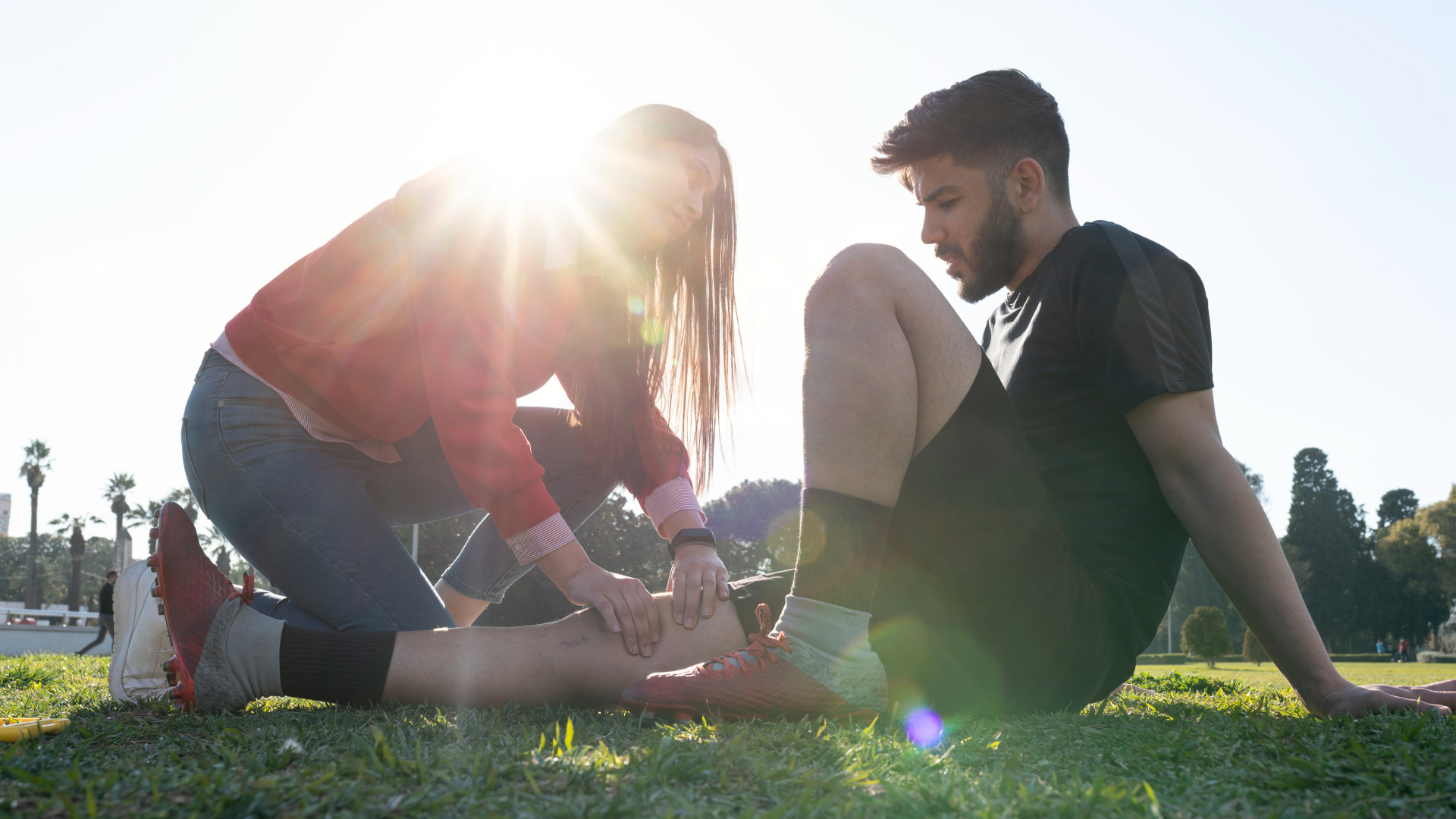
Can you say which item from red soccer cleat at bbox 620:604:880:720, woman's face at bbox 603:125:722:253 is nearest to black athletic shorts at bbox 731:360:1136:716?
red soccer cleat at bbox 620:604:880:720

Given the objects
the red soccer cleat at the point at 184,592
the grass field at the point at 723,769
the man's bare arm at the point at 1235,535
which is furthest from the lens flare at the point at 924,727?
the red soccer cleat at the point at 184,592

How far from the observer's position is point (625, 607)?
249 centimetres

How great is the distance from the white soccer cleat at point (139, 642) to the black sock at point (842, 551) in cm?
Result: 239

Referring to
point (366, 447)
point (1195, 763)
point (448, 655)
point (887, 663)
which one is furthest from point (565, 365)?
point (1195, 763)

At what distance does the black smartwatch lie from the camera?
3053 mm

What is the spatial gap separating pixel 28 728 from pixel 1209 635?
3600cm

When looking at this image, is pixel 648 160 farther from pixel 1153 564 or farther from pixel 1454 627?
pixel 1454 627

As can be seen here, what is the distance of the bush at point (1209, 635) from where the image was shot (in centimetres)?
3048

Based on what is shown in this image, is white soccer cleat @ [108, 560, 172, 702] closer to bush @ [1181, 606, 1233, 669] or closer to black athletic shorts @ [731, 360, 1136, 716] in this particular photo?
black athletic shorts @ [731, 360, 1136, 716]

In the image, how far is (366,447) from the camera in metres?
3.31

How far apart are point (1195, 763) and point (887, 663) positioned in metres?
0.81

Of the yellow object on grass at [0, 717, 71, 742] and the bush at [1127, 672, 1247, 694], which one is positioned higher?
the yellow object on grass at [0, 717, 71, 742]

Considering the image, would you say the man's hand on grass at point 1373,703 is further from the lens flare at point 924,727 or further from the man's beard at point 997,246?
the man's beard at point 997,246

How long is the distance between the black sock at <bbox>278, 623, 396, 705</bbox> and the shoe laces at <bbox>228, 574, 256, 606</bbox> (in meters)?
0.26
